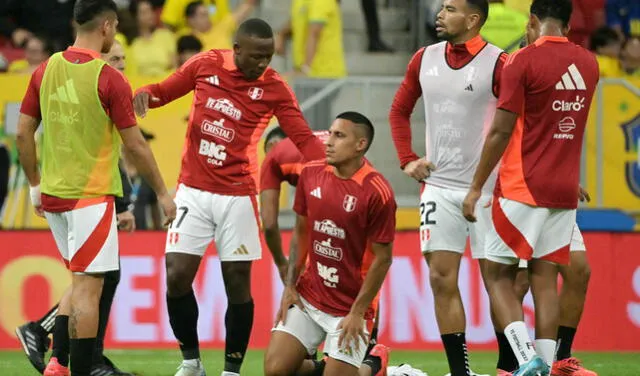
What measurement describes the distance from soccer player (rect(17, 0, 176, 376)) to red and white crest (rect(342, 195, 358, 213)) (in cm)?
103

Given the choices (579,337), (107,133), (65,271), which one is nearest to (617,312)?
(579,337)

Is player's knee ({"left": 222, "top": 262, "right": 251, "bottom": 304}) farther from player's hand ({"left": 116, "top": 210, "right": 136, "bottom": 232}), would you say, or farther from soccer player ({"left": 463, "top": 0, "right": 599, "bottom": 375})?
soccer player ({"left": 463, "top": 0, "right": 599, "bottom": 375})

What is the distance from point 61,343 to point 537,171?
3134 mm

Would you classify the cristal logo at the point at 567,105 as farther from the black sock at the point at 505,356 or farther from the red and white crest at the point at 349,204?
the black sock at the point at 505,356

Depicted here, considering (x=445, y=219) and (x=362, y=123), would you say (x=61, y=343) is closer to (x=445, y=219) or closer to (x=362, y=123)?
(x=362, y=123)

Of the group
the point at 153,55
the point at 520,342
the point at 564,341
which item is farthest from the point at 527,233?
the point at 153,55

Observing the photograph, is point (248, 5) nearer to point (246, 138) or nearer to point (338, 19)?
point (338, 19)

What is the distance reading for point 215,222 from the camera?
9414mm

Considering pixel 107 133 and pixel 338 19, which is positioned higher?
pixel 338 19

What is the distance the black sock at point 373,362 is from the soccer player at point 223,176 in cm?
93

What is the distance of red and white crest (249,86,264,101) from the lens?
9.39 m

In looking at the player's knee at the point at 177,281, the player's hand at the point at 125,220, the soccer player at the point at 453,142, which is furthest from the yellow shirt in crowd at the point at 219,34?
the soccer player at the point at 453,142

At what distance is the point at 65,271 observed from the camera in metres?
12.4

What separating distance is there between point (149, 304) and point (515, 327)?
4.81 m
